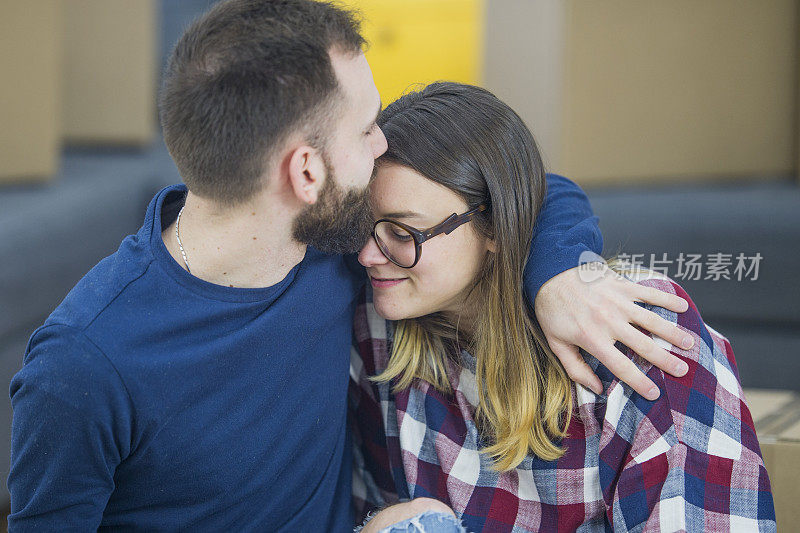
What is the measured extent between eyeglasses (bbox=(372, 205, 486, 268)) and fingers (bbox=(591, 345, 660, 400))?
0.23m

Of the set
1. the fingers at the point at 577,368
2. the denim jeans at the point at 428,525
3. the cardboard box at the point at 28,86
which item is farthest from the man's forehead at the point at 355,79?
the cardboard box at the point at 28,86

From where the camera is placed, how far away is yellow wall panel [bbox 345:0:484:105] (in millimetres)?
2229

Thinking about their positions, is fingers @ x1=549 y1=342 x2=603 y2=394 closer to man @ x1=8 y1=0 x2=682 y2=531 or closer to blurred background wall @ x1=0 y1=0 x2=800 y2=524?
man @ x1=8 y1=0 x2=682 y2=531

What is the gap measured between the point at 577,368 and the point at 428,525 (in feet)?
0.87

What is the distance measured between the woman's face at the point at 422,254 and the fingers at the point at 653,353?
22 cm

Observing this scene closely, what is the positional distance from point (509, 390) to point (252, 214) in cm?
39

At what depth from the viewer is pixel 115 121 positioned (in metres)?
2.39

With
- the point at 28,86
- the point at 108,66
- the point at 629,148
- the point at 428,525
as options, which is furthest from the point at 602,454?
the point at 108,66

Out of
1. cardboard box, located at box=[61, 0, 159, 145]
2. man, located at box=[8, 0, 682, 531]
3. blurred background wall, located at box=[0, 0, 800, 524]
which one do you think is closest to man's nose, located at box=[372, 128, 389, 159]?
man, located at box=[8, 0, 682, 531]

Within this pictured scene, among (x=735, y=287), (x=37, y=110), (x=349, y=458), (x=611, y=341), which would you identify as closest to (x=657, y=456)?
(x=611, y=341)

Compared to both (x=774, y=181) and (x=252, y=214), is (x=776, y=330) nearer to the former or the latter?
(x=774, y=181)

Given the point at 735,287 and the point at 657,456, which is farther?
the point at 735,287

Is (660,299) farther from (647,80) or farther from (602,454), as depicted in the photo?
(647,80)

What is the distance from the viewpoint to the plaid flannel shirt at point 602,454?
3.08ft
